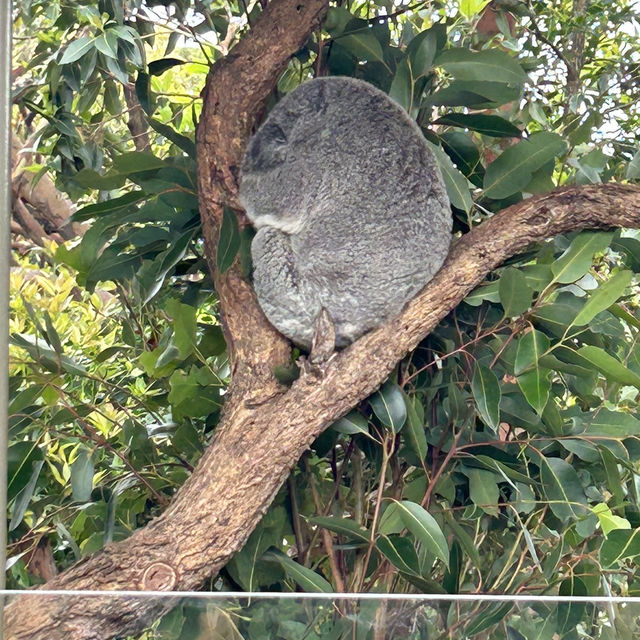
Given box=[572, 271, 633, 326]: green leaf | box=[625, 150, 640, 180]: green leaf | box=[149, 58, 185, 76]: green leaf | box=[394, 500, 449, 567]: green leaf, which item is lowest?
box=[394, 500, 449, 567]: green leaf

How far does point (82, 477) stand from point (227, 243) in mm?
556

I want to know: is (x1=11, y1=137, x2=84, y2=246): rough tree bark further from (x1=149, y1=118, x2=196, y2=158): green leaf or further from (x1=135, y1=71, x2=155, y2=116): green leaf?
(x1=149, y1=118, x2=196, y2=158): green leaf

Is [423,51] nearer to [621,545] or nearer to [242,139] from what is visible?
[242,139]

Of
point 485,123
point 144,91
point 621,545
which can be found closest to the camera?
point 621,545

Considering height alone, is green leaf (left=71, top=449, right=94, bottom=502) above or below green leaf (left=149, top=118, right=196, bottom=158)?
below

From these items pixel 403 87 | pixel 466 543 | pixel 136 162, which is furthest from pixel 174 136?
pixel 466 543

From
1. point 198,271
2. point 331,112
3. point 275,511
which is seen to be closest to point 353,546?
point 275,511

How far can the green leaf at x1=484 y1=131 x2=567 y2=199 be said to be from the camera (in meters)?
1.44

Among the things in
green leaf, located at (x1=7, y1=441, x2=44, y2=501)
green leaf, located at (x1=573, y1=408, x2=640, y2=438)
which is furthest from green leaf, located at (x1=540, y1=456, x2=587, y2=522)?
green leaf, located at (x1=7, y1=441, x2=44, y2=501)

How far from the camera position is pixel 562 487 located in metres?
1.37

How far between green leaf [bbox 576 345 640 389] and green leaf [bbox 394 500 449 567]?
0.39m

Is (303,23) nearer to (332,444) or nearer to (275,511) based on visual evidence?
(332,444)

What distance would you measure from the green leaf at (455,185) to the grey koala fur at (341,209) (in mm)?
17

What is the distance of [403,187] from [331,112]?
0.77ft
